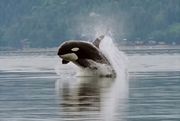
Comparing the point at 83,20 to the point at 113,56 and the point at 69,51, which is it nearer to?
the point at 113,56

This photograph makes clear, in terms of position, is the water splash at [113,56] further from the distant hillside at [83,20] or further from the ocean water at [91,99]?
the distant hillside at [83,20]

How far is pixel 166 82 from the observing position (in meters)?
33.3

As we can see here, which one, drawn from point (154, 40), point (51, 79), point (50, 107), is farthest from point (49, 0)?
point (50, 107)

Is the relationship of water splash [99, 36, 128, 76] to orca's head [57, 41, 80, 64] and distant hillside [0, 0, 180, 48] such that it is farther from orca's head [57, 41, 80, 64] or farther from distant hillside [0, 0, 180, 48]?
distant hillside [0, 0, 180, 48]

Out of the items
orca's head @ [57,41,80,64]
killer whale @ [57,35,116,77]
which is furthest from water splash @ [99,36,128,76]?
orca's head @ [57,41,80,64]

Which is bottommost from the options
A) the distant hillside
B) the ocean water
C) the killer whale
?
the ocean water

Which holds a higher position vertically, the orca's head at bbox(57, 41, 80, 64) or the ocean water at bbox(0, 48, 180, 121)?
the orca's head at bbox(57, 41, 80, 64)

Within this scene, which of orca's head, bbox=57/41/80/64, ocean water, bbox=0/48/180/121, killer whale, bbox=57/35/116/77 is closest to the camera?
ocean water, bbox=0/48/180/121

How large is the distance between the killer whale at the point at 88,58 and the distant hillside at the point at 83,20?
10659cm

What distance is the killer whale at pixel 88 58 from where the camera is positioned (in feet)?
127

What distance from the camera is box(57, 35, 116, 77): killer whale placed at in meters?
38.6

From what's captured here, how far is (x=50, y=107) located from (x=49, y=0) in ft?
495

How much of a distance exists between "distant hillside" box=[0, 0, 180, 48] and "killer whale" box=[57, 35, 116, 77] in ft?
350

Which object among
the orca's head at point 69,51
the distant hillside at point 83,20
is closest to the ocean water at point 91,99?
the orca's head at point 69,51
